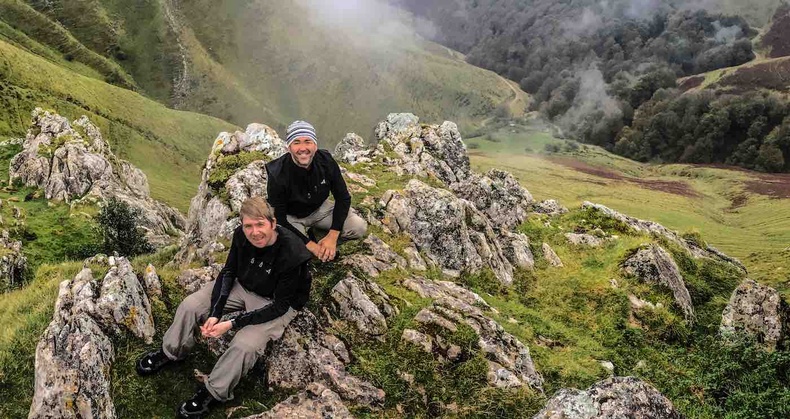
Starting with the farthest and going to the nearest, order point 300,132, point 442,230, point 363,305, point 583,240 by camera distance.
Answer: point 583,240 < point 442,230 < point 363,305 < point 300,132

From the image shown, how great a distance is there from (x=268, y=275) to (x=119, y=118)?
139m

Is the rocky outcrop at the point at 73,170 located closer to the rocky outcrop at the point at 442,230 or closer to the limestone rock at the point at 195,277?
the rocky outcrop at the point at 442,230

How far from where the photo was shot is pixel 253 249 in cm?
948

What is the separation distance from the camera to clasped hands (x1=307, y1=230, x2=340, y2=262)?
39.4ft

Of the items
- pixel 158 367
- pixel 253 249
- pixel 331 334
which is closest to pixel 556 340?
pixel 331 334

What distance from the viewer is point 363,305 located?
11625mm

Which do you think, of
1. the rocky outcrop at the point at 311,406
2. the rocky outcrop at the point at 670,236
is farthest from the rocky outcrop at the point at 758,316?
the rocky outcrop at the point at 311,406

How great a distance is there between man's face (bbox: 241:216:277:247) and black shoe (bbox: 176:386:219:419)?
308cm

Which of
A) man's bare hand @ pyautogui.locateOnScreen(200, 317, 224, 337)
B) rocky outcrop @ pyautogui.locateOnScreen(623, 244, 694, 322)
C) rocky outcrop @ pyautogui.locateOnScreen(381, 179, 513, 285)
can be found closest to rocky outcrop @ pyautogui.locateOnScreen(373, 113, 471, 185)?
rocky outcrop @ pyautogui.locateOnScreen(381, 179, 513, 285)

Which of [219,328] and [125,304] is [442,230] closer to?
Result: [219,328]

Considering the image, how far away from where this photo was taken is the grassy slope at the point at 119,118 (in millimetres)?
92562

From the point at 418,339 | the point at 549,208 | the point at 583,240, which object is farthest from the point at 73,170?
the point at 418,339

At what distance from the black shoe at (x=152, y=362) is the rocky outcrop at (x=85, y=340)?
1.91 ft

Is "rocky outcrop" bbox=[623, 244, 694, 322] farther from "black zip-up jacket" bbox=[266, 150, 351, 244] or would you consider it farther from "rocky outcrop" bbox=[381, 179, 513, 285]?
"black zip-up jacket" bbox=[266, 150, 351, 244]
